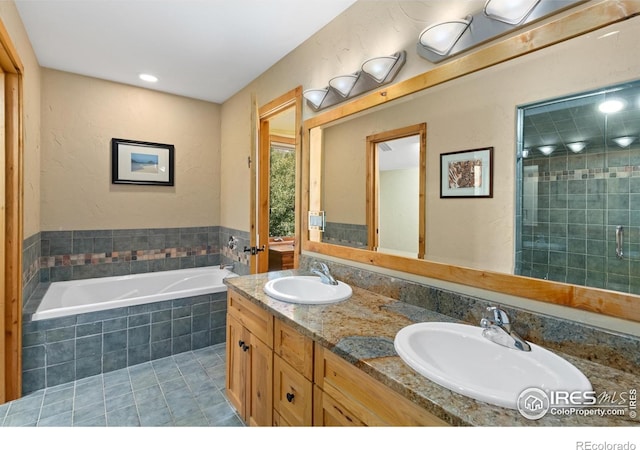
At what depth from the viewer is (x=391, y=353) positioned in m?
1.05

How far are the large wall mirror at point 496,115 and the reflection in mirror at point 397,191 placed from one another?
1.5 inches

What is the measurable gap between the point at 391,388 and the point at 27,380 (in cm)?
265

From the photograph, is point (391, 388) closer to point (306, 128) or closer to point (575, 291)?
point (575, 291)

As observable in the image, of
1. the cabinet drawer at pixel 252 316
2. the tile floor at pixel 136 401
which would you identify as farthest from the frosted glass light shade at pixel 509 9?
the tile floor at pixel 136 401

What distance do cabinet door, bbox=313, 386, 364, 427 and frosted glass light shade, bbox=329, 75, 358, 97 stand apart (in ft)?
5.26

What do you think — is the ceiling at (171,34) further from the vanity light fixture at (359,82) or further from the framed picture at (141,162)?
the framed picture at (141,162)

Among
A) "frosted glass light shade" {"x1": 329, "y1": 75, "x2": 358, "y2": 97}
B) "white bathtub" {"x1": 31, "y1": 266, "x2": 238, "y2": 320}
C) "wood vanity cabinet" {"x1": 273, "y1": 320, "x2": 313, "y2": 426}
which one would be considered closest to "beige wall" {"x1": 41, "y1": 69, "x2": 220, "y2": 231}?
"white bathtub" {"x1": 31, "y1": 266, "x2": 238, "y2": 320}

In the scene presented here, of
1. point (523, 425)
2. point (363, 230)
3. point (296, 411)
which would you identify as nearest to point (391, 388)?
point (523, 425)

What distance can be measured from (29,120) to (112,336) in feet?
5.80

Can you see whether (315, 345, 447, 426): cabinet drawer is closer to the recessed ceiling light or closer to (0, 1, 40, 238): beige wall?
(0, 1, 40, 238): beige wall

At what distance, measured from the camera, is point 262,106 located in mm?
2832

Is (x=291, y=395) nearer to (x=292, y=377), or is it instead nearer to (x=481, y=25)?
(x=292, y=377)

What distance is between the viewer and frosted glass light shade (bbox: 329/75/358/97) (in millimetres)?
1891

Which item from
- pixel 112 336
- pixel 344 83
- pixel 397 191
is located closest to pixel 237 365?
pixel 112 336
